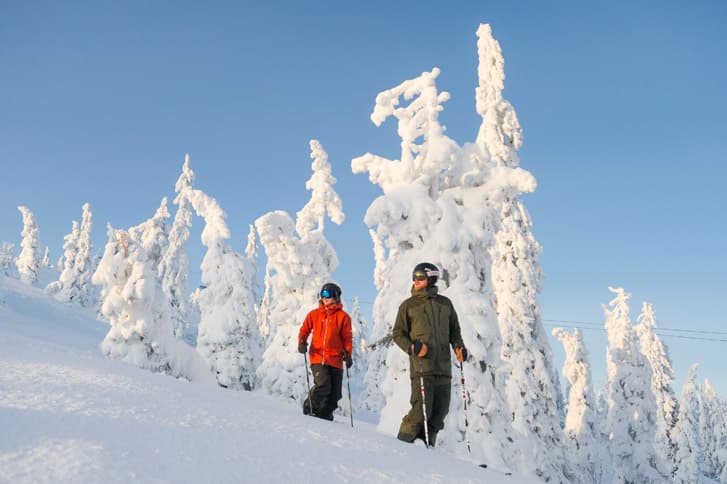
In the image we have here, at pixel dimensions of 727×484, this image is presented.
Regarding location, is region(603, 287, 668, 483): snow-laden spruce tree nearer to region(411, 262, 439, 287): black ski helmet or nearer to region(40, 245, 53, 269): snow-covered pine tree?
region(411, 262, 439, 287): black ski helmet

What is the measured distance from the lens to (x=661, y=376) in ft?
119

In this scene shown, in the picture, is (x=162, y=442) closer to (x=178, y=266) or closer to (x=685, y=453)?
(x=685, y=453)

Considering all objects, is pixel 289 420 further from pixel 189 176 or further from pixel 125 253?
pixel 189 176

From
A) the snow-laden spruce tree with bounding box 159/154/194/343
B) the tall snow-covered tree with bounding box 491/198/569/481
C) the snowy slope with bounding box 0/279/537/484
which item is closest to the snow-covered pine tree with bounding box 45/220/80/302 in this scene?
the snow-laden spruce tree with bounding box 159/154/194/343

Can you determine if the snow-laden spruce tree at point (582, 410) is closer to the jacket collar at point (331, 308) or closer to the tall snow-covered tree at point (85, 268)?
the jacket collar at point (331, 308)

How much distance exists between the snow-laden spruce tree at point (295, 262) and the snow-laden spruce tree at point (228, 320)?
1.64 metres

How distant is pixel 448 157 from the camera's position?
1549cm

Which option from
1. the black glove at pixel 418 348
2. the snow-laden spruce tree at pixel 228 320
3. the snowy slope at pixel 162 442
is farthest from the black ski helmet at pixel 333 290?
the snow-laden spruce tree at pixel 228 320

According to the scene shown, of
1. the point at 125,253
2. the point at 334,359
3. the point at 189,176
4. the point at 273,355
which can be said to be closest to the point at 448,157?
the point at 334,359

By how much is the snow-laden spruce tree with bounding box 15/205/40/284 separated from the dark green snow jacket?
2797 inches

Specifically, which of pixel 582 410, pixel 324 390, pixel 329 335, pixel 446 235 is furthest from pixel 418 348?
pixel 582 410

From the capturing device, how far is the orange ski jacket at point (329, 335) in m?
7.43

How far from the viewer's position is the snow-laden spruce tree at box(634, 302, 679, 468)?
3588cm

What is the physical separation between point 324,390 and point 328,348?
1.90ft
